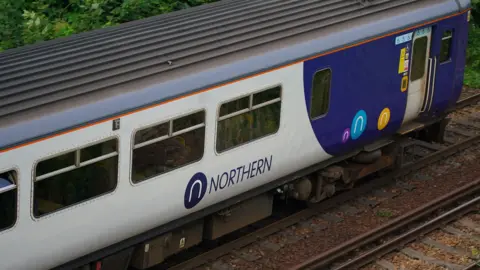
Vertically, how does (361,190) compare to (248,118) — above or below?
below

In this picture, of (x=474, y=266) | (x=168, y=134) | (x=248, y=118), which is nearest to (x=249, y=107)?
(x=248, y=118)

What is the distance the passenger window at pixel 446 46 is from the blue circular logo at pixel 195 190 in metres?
5.15

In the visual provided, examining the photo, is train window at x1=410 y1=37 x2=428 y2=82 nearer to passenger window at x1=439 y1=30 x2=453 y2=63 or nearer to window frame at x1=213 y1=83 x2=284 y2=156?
passenger window at x1=439 y1=30 x2=453 y2=63

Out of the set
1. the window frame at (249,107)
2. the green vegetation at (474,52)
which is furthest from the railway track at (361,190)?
the window frame at (249,107)

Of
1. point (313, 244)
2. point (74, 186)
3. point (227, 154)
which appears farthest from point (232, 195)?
point (74, 186)

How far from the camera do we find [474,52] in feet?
68.3

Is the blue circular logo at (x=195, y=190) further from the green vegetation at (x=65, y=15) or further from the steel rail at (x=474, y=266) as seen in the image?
the green vegetation at (x=65, y=15)

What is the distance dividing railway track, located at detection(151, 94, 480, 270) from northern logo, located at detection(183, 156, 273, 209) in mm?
1221

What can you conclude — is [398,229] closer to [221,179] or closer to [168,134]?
[221,179]

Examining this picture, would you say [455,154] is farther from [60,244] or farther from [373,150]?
[60,244]

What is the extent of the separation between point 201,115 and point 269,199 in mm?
2393

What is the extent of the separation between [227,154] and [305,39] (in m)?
2.01

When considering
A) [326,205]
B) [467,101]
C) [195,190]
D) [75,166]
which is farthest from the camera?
[467,101]

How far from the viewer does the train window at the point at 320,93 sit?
1232 cm
